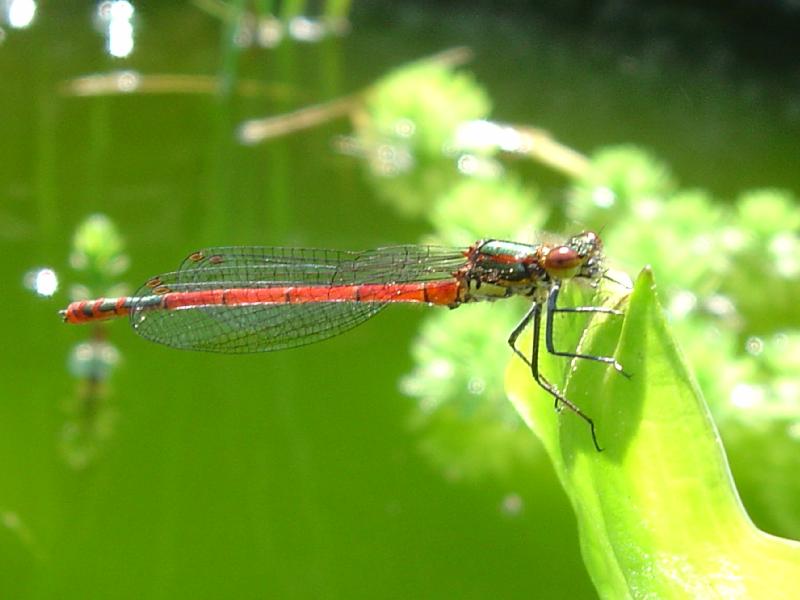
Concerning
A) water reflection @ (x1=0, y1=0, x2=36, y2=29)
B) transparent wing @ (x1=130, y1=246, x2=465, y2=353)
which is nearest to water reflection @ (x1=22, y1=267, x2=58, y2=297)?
transparent wing @ (x1=130, y1=246, x2=465, y2=353)

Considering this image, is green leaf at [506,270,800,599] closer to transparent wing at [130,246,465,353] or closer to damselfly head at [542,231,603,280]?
damselfly head at [542,231,603,280]

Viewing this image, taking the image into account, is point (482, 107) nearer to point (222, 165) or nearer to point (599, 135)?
point (599, 135)

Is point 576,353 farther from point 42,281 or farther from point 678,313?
point 42,281

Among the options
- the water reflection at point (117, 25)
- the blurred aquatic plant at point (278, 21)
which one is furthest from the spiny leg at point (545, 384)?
the water reflection at point (117, 25)

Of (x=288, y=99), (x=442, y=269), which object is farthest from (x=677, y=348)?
(x=288, y=99)

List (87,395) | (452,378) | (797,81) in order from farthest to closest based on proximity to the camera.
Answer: (797,81), (87,395), (452,378)

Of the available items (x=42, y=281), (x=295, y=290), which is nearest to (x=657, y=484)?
(x=295, y=290)
